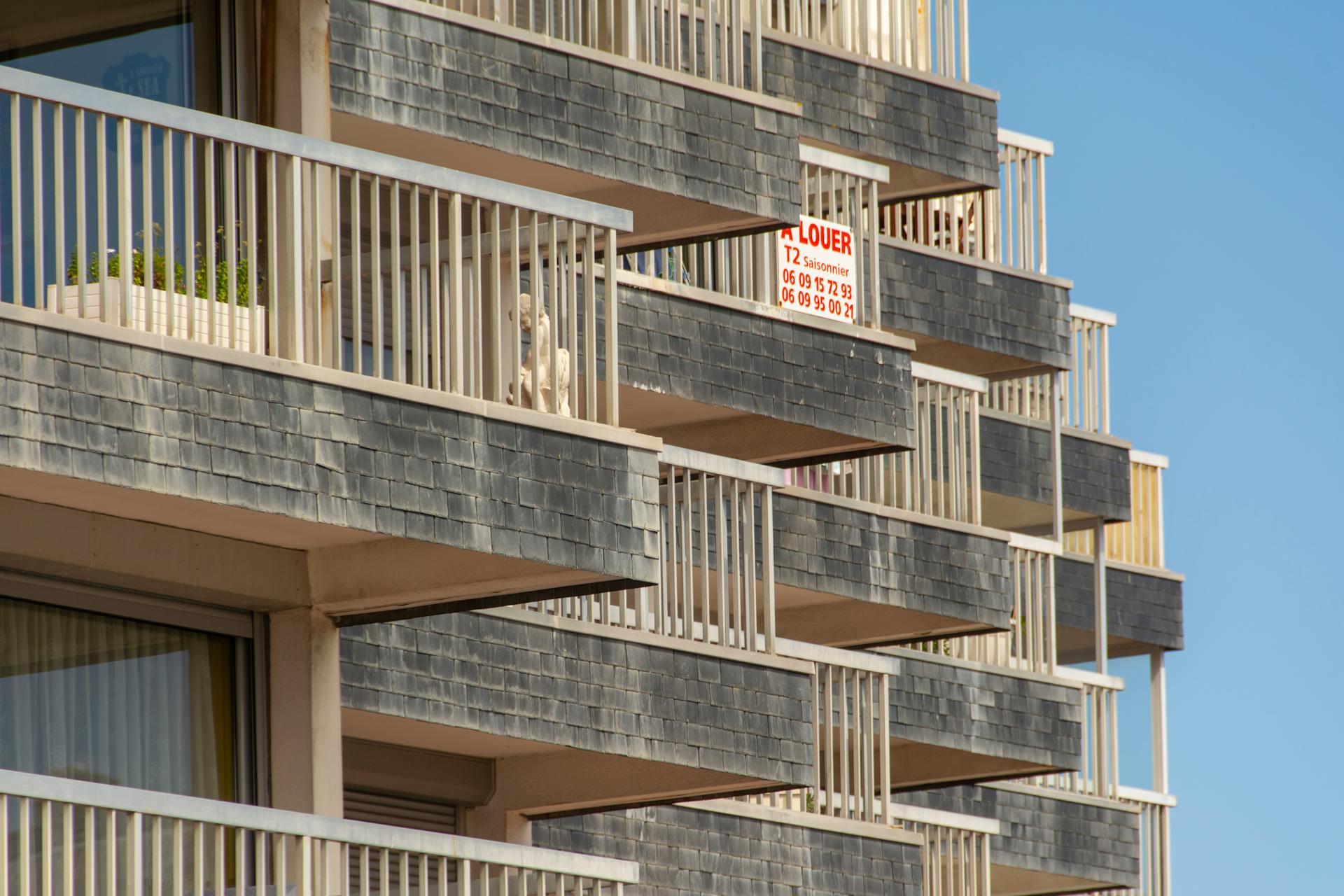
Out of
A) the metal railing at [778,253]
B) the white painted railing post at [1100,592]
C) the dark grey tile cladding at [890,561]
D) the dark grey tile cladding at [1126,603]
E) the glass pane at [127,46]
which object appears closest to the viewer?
the glass pane at [127,46]

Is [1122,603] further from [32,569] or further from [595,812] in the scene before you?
[32,569]

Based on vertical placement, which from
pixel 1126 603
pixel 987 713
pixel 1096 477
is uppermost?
pixel 1096 477

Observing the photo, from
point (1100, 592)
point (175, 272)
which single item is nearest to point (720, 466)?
point (175, 272)

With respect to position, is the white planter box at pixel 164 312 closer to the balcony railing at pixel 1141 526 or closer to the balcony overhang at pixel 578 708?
the balcony overhang at pixel 578 708

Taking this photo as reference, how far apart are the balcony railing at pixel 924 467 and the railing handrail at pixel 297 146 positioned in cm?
1073

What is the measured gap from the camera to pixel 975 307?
105ft

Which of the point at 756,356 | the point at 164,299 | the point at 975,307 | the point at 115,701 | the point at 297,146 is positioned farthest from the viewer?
the point at 975,307

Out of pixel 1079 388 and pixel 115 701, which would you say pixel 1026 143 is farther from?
pixel 115 701

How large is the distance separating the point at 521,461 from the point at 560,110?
15.8 ft

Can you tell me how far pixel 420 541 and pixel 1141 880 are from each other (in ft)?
65.9

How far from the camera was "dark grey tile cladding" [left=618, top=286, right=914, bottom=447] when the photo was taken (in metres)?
24.2

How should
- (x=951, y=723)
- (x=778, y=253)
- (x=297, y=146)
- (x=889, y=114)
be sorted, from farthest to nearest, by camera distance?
1. (x=889, y=114)
2. (x=951, y=723)
3. (x=778, y=253)
4. (x=297, y=146)

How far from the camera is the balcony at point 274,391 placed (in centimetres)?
1438

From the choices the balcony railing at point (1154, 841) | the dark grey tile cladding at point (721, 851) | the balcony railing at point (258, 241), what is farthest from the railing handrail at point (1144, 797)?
the balcony railing at point (258, 241)
